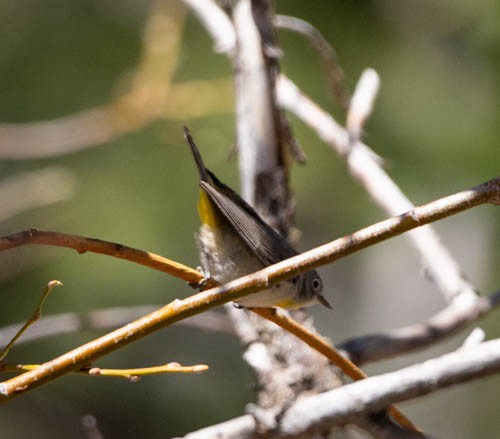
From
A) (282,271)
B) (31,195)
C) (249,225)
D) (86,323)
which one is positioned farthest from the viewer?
(31,195)

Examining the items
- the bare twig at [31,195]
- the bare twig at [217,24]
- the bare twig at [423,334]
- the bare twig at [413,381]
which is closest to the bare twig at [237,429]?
the bare twig at [413,381]

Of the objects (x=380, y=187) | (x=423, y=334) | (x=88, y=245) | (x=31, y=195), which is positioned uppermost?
(x=31, y=195)

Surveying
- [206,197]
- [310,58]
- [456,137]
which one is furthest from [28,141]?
[456,137]

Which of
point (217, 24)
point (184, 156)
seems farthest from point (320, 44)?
point (184, 156)

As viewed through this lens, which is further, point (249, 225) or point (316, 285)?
point (316, 285)

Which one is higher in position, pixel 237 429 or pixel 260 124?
pixel 260 124

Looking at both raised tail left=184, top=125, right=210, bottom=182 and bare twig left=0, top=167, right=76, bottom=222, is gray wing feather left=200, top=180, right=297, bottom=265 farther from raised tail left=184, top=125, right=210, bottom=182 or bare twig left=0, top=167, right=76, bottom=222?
bare twig left=0, top=167, right=76, bottom=222

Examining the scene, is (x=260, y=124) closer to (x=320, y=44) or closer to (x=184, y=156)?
(x=320, y=44)
